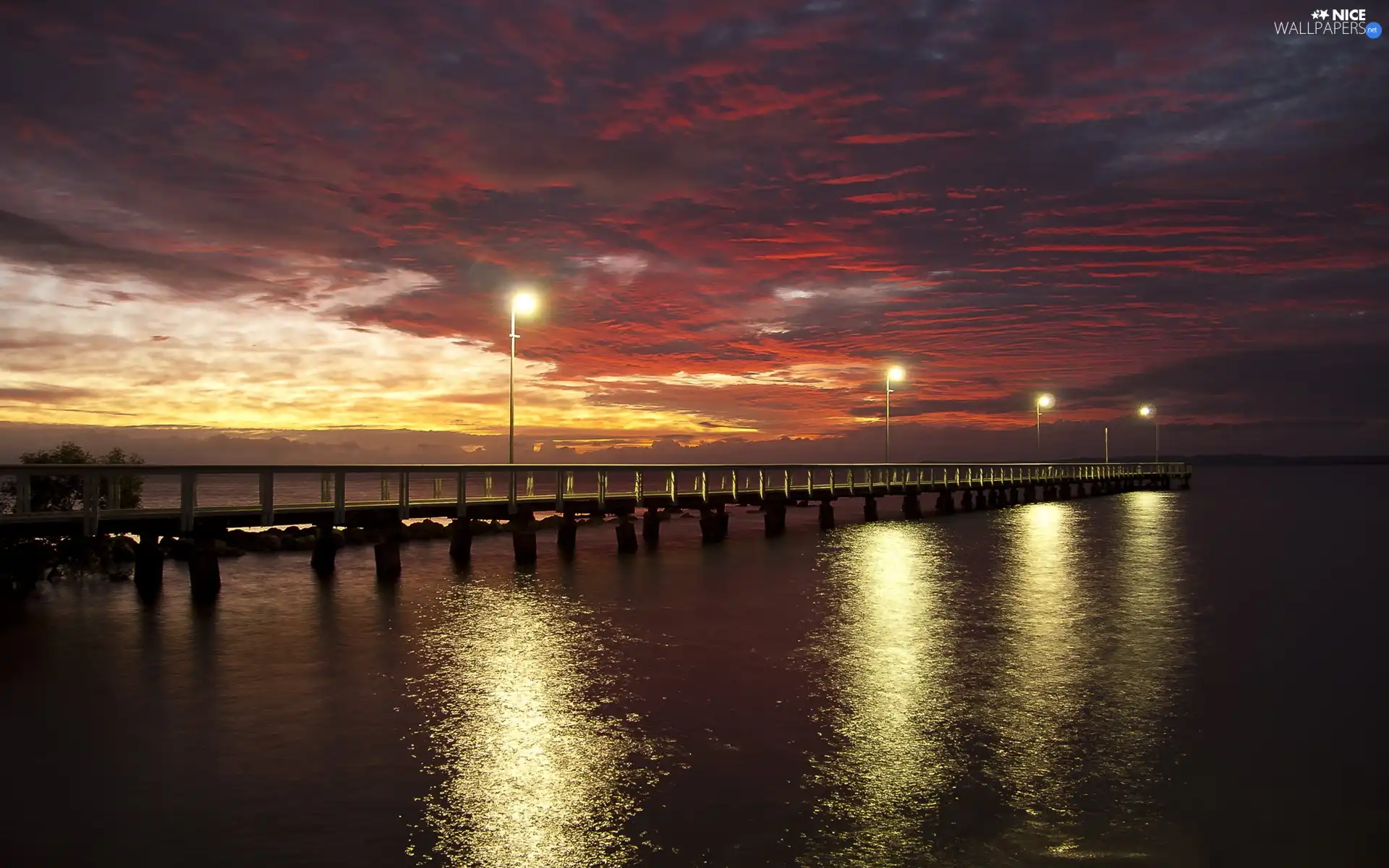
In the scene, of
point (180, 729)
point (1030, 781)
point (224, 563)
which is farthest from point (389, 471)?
point (1030, 781)

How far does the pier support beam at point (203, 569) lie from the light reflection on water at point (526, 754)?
9.50 metres

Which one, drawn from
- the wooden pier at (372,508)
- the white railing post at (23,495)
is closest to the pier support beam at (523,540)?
the wooden pier at (372,508)

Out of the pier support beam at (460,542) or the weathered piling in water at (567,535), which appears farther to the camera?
the weathered piling in water at (567,535)

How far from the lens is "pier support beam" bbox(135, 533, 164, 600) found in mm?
25969

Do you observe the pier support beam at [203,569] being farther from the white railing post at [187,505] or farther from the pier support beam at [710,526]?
the pier support beam at [710,526]

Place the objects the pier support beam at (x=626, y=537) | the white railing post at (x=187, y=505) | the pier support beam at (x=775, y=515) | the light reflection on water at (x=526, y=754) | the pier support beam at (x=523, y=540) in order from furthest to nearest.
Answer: the pier support beam at (x=775, y=515) < the pier support beam at (x=626, y=537) < the pier support beam at (x=523, y=540) < the white railing post at (x=187, y=505) < the light reflection on water at (x=526, y=754)

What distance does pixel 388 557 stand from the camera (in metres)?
29.6

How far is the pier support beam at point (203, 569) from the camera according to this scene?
25078 millimetres

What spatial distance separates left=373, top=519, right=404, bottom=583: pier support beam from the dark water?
172cm

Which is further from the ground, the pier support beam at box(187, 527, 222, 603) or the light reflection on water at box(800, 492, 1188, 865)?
the pier support beam at box(187, 527, 222, 603)

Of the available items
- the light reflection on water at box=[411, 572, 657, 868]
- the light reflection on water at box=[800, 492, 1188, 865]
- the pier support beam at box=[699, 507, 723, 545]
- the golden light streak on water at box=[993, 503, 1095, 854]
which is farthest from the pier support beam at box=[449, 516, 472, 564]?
the golden light streak on water at box=[993, 503, 1095, 854]

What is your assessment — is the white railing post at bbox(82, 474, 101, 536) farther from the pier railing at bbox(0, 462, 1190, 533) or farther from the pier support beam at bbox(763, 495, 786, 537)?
the pier support beam at bbox(763, 495, 786, 537)

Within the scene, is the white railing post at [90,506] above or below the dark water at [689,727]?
above

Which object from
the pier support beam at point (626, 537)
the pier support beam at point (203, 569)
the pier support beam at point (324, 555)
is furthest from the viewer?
the pier support beam at point (626, 537)
